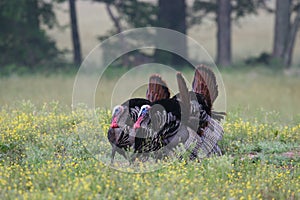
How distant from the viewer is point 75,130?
10.8 metres

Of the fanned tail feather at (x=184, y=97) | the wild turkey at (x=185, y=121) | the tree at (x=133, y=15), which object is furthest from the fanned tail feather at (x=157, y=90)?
the tree at (x=133, y=15)

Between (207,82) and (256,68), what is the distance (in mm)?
16718

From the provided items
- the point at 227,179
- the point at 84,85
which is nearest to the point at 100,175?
the point at 227,179

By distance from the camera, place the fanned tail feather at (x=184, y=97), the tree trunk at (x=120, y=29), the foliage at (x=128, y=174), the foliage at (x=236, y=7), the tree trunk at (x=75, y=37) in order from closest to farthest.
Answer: the foliage at (x=128, y=174) < the fanned tail feather at (x=184, y=97) < the tree trunk at (x=120, y=29) < the tree trunk at (x=75, y=37) < the foliage at (x=236, y=7)

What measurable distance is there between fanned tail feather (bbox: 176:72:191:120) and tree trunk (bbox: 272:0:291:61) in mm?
18663

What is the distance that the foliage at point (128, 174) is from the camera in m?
7.63

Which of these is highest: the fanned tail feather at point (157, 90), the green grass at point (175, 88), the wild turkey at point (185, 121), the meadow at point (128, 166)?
the fanned tail feather at point (157, 90)

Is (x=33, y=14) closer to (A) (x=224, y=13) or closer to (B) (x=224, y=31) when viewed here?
(A) (x=224, y=13)

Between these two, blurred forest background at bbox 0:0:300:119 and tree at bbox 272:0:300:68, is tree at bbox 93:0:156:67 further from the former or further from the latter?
tree at bbox 272:0:300:68

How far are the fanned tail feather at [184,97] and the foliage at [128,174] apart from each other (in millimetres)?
711

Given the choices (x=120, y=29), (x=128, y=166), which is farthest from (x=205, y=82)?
(x=120, y=29)

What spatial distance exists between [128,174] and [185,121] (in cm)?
150

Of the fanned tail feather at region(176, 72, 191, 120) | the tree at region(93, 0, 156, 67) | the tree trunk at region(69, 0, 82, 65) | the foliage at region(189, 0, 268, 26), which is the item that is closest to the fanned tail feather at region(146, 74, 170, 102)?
the fanned tail feather at region(176, 72, 191, 120)

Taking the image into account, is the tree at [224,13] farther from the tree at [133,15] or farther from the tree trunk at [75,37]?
the tree trunk at [75,37]
